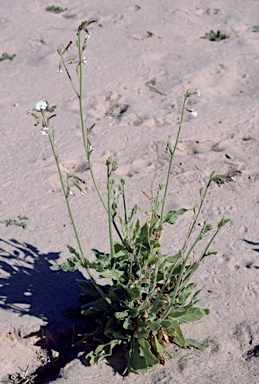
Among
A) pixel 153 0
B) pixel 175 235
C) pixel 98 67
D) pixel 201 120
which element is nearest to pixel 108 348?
pixel 175 235

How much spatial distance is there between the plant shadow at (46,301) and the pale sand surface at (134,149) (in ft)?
0.03

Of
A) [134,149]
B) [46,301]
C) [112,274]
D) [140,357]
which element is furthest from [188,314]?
[134,149]

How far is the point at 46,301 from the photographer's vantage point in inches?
149

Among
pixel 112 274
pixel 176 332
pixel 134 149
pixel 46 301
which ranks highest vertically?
pixel 112 274

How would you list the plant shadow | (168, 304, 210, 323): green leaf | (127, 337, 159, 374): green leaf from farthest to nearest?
1. the plant shadow
2. (168, 304, 210, 323): green leaf
3. (127, 337, 159, 374): green leaf

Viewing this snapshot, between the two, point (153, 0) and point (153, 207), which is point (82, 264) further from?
point (153, 0)

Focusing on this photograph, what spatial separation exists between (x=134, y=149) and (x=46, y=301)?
201 centimetres

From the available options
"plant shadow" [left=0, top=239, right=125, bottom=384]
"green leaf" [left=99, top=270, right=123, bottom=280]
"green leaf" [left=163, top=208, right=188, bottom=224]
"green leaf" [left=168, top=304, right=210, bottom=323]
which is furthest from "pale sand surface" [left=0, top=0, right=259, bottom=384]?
"green leaf" [left=163, top=208, right=188, bottom=224]

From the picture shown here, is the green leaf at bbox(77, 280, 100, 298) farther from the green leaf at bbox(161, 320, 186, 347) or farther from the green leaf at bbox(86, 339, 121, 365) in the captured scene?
the green leaf at bbox(161, 320, 186, 347)

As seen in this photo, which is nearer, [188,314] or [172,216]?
[188,314]

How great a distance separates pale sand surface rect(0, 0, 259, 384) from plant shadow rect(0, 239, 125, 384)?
10mm

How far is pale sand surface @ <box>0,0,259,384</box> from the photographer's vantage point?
11.8 ft

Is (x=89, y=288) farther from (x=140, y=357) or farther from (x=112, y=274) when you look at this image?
(x=140, y=357)

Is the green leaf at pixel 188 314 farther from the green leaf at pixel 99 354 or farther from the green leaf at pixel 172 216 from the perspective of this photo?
the green leaf at pixel 172 216
